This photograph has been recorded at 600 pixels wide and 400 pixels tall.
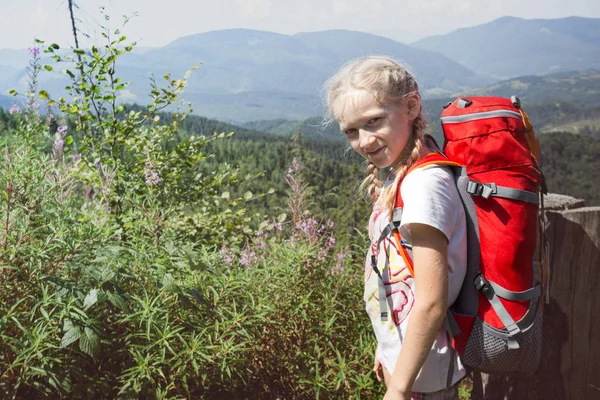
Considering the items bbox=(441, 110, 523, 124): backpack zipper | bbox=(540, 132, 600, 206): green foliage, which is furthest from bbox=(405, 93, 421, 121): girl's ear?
bbox=(540, 132, 600, 206): green foliage

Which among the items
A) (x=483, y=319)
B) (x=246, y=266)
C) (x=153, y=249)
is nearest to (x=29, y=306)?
(x=153, y=249)

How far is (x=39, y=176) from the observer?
242 cm

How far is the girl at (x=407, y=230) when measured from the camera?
1.51m

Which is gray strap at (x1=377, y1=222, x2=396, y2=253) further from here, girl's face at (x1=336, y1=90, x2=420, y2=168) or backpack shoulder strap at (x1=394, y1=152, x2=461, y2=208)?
girl's face at (x1=336, y1=90, x2=420, y2=168)

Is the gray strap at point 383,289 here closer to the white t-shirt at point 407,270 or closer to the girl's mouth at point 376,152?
the white t-shirt at point 407,270

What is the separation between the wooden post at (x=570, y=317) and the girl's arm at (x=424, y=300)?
3.80 feet

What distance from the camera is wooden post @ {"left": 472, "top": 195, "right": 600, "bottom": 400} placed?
238cm

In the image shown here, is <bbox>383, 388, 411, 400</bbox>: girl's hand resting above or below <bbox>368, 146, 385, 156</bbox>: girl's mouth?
below

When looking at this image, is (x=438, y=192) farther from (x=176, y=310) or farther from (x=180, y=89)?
(x=180, y=89)

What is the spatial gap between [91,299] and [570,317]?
2137mm

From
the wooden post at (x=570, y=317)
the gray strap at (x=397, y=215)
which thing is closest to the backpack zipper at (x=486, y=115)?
the gray strap at (x=397, y=215)

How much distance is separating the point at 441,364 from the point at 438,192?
1.97 ft

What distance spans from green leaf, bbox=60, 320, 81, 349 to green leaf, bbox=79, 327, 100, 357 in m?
0.03

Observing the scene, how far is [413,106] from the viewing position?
5.61 feet
